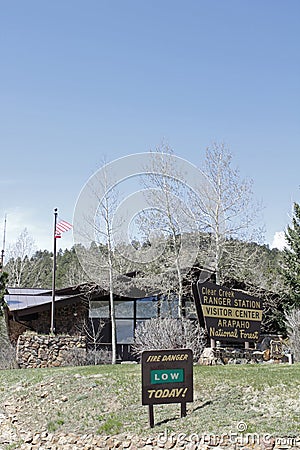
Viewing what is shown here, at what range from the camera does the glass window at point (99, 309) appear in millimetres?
24266

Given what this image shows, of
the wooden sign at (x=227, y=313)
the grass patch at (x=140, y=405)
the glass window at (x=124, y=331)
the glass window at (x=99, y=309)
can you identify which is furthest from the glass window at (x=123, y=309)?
the grass patch at (x=140, y=405)

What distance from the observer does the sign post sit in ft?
31.5

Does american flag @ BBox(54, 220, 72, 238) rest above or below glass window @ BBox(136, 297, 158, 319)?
above

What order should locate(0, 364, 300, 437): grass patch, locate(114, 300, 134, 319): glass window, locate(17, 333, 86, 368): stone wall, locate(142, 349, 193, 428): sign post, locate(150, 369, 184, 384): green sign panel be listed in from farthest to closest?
locate(114, 300, 134, 319): glass window < locate(17, 333, 86, 368): stone wall < locate(150, 369, 184, 384): green sign panel < locate(142, 349, 193, 428): sign post < locate(0, 364, 300, 437): grass patch

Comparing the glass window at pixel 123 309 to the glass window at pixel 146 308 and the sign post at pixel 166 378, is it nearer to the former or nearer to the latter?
the glass window at pixel 146 308

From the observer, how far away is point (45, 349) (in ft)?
69.8

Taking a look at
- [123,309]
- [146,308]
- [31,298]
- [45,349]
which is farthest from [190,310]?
[31,298]

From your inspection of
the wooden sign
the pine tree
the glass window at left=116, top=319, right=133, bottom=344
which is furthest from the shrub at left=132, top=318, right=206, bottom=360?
the pine tree

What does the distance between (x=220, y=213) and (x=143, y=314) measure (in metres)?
5.69

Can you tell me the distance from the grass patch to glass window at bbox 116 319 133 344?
32.1 ft

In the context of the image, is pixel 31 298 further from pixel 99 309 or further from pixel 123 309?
pixel 123 309

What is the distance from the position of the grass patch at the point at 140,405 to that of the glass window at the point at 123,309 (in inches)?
397

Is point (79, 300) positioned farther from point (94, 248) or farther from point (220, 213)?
point (220, 213)

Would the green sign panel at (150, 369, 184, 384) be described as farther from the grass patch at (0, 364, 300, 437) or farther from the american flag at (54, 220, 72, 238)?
the american flag at (54, 220, 72, 238)
